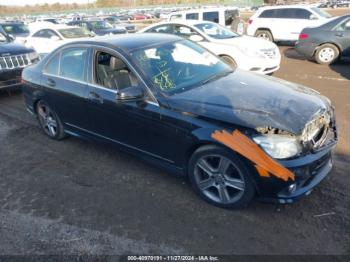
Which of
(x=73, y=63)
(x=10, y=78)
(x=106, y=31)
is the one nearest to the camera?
(x=73, y=63)

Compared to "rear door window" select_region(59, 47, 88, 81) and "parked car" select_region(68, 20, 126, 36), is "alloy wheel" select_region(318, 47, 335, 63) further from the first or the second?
"parked car" select_region(68, 20, 126, 36)

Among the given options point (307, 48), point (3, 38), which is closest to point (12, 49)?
point (3, 38)

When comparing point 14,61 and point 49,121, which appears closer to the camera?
point 49,121

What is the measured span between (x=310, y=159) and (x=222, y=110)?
0.92 meters

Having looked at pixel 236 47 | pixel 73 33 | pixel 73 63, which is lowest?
pixel 73 33

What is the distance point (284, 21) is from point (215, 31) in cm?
531

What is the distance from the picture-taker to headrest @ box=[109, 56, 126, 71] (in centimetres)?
371

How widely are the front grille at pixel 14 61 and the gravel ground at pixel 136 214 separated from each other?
3.54 metres

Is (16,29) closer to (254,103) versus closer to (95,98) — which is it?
(95,98)

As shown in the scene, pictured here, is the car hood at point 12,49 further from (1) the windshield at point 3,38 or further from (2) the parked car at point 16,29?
(2) the parked car at point 16,29

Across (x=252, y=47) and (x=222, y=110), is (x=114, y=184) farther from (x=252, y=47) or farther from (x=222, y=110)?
(x=252, y=47)

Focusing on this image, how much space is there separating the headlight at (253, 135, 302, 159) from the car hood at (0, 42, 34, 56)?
6846 millimetres

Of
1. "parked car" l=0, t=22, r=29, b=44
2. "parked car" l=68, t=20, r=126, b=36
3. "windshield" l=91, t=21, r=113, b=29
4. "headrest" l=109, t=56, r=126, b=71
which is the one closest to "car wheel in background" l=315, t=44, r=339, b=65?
"headrest" l=109, t=56, r=126, b=71

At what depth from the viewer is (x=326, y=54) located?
30.8 ft
